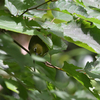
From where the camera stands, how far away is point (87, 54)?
5.77 ft

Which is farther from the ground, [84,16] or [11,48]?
[84,16]

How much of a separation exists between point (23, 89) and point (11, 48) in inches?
4.5

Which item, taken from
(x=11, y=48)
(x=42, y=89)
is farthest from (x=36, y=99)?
(x=11, y=48)

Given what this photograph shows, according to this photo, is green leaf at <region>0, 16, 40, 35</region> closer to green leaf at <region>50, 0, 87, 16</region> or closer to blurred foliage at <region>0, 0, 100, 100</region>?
blurred foliage at <region>0, 0, 100, 100</region>

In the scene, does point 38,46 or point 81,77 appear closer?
point 81,77

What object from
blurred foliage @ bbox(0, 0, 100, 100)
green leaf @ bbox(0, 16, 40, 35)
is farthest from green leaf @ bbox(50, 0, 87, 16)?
green leaf @ bbox(0, 16, 40, 35)

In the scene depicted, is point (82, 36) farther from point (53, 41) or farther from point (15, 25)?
point (15, 25)

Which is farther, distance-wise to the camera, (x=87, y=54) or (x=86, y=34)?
(x=87, y=54)

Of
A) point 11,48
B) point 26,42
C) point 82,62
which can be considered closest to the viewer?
point 11,48

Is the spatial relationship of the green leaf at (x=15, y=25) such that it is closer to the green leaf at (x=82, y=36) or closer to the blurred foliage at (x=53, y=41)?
the blurred foliage at (x=53, y=41)

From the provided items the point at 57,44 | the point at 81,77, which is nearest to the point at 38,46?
the point at 57,44

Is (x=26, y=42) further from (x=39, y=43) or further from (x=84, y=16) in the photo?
(x=84, y=16)

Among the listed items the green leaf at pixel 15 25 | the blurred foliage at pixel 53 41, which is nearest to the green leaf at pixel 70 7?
the blurred foliage at pixel 53 41

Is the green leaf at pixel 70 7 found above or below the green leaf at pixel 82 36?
above
